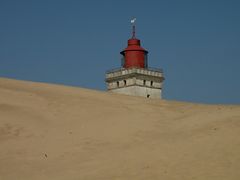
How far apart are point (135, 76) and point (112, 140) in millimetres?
44261

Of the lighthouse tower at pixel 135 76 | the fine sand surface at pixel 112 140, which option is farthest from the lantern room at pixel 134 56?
the fine sand surface at pixel 112 140

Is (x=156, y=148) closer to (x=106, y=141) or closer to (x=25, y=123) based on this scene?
(x=106, y=141)

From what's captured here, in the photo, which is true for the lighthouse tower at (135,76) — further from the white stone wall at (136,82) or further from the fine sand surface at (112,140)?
the fine sand surface at (112,140)

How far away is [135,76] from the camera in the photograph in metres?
56.3

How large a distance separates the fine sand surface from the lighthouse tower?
127ft

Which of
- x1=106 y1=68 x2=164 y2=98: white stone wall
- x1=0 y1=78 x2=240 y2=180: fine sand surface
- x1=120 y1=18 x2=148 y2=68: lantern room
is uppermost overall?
x1=120 y1=18 x2=148 y2=68: lantern room

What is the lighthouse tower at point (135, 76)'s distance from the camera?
5666 centimetres

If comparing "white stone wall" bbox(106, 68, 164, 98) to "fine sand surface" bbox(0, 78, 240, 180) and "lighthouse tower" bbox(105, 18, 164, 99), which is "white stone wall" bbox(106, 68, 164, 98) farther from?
"fine sand surface" bbox(0, 78, 240, 180)

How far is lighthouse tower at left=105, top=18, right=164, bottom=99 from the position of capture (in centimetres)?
5666

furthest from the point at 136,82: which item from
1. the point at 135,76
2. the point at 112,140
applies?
the point at 112,140

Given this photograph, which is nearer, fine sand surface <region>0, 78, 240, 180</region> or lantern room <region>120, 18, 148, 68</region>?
fine sand surface <region>0, 78, 240, 180</region>

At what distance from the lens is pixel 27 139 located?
1256 centimetres

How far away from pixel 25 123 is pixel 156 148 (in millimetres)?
4868

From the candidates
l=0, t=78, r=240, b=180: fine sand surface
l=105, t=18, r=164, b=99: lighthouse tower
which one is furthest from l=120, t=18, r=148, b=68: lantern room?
l=0, t=78, r=240, b=180: fine sand surface
